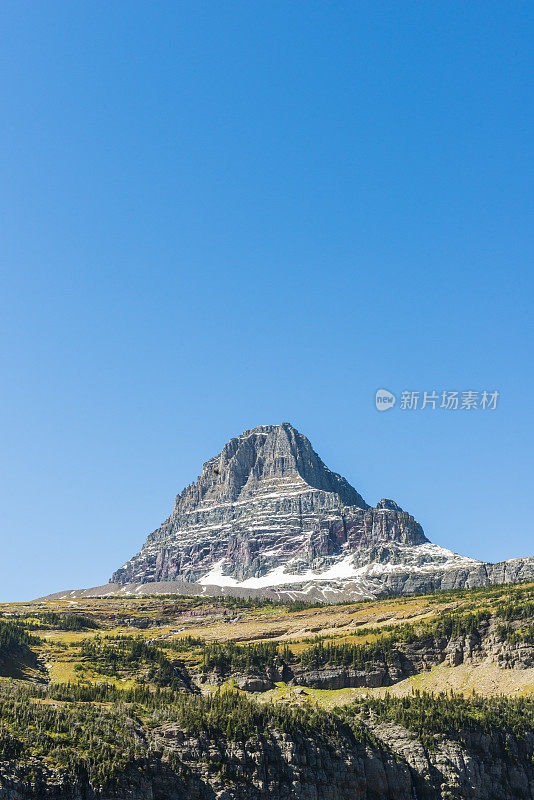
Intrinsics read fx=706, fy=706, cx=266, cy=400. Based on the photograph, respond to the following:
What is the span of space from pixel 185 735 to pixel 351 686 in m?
90.2

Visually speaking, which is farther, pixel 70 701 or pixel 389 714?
pixel 389 714

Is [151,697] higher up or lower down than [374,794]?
higher up

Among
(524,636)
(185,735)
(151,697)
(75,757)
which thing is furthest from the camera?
(524,636)

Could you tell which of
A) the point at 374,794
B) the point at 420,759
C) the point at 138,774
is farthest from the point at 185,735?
the point at 420,759

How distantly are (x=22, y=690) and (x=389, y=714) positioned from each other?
71.5m

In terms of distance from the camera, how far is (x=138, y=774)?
325 feet

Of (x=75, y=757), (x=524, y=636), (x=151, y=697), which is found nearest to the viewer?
(x=75, y=757)

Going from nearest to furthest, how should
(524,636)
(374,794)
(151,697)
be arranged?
(374,794) < (151,697) < (524,636)

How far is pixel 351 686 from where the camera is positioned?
19062 centimetres

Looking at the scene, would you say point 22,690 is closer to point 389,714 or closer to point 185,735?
point 185,735

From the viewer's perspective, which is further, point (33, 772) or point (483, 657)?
point (483, 657)

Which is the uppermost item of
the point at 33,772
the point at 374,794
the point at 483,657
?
the point at 483,657

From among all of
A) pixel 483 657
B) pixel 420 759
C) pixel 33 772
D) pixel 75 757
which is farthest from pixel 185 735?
pixel 483 657

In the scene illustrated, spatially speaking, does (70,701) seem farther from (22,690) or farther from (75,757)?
(75,757)
